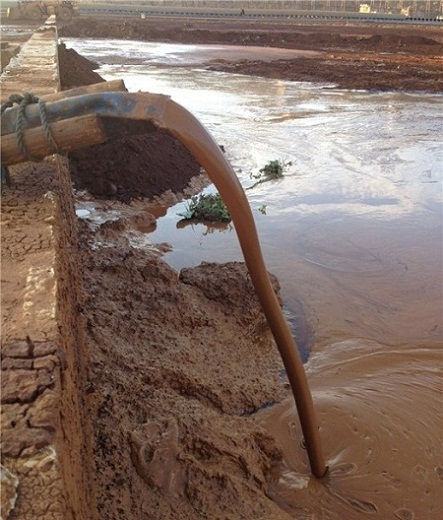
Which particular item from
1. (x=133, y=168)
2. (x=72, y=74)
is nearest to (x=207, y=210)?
(x=133, y=168)

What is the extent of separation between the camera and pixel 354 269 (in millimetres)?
5562

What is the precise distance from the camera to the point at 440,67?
1938cm

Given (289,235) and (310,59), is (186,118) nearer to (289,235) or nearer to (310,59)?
(289,235)

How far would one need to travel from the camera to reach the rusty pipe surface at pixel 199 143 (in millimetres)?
2197

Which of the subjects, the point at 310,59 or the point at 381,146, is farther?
the point at 310,59

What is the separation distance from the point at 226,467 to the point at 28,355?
1452 millimetres

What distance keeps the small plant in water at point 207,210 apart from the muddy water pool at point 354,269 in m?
0.15

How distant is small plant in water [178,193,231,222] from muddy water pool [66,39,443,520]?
0.15m

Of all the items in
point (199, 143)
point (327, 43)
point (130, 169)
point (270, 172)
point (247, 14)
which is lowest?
point (270, 172)

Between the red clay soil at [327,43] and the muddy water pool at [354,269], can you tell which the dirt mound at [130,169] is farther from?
the red clay soil at [327,43]

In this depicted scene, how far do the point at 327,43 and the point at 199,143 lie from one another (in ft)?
87.9

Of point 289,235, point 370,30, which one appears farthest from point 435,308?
point 370,30

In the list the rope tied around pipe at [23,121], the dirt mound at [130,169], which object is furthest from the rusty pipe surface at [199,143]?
the dirt mound at [130,169]

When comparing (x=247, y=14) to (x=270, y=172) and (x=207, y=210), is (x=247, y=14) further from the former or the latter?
(x=207, y=210)
